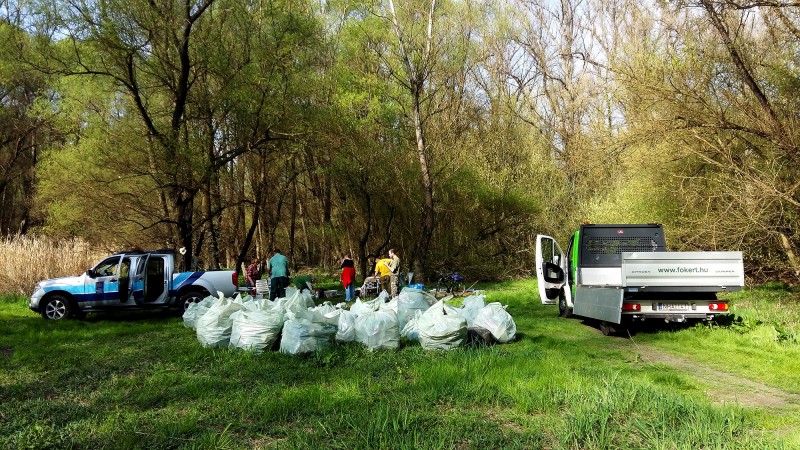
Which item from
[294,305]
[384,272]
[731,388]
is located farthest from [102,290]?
[731,388]

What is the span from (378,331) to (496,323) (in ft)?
6.71

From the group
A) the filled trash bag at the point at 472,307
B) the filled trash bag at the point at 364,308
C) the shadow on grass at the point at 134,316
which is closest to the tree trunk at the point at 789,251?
the filled trash bag at the point at 472,307

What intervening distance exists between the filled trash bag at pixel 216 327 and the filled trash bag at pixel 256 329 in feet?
0.60

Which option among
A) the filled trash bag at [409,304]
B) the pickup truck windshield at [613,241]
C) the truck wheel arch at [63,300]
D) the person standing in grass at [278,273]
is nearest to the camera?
the filled trash bag at [409,304]

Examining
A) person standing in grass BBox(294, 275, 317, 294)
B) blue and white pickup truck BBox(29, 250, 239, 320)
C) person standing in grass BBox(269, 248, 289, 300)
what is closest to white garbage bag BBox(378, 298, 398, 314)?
person standing in grass BBox(269, 248, 289, 300)

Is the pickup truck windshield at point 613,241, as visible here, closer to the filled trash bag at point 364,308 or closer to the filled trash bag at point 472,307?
the filled trash bag at point 472,307

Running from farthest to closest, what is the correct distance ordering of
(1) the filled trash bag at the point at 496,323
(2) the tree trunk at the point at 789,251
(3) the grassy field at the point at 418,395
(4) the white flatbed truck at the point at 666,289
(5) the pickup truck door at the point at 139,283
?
1. (2) the tree trunk at the point at 789,251
2. (5) the pickup truck door at the point at 139,283
3. (4) the white flatbed truck at the point at 666,289
4. (1) the filled trash bag at the point at 496,323
5. (3) the grassy field at the point at 418,395

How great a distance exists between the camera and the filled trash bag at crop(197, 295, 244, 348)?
8.23m

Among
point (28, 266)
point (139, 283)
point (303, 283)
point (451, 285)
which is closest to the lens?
point (139, 283)

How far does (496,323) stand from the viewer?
8.57 metres

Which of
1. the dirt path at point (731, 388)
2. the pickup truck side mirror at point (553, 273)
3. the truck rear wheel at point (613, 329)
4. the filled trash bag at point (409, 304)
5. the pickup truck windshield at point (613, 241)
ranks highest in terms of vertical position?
the pickup truck windshield at point (613, 241)

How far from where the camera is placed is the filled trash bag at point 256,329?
777 centimetres

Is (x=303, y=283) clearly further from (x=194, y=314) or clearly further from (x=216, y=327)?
(x=216, y=327)

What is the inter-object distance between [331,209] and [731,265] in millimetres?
19680
